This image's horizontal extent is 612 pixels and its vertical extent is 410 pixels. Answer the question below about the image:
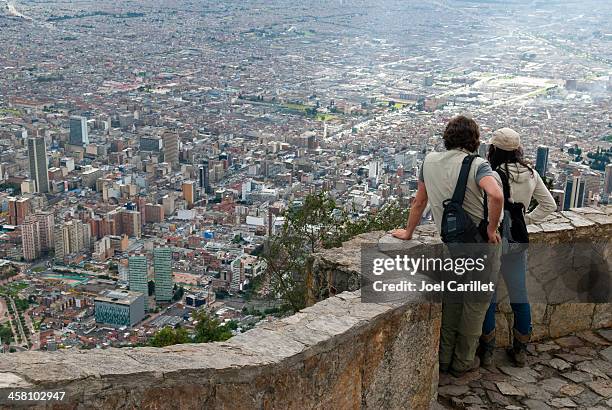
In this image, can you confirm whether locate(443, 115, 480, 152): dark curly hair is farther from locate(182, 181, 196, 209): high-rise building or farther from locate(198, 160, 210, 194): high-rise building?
locate(198, 160, 210, 194): high-rise building

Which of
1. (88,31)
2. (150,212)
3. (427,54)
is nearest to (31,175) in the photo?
(150,212)

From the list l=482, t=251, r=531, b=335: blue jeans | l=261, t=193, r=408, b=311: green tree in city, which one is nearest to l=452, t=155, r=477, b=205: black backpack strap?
l=482, t=251, r=531, b=335: blue jeans

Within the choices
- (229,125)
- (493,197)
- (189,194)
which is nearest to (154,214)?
(189,194)

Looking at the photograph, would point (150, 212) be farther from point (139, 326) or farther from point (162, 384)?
point (162, 384)

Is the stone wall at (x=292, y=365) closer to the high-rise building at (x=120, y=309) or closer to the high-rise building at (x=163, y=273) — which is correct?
the high-rise building at (x=120, y=309)

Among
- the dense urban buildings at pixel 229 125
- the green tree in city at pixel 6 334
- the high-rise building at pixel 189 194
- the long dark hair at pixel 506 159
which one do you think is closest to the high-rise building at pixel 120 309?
the dense urban buildings at pixel 229 125

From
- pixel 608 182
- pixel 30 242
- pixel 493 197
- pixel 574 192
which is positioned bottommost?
pixel 30 242

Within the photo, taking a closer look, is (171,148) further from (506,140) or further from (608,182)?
(506,140)
